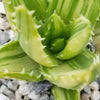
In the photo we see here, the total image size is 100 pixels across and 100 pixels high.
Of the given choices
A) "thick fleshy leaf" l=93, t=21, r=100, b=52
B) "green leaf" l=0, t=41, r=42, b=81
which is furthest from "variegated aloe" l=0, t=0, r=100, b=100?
"thick fleshy leaf" l=93, t=21, r=100, b=52

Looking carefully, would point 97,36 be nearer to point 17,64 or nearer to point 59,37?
point 59,37

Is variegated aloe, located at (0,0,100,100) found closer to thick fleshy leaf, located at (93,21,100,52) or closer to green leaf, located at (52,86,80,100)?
green leaf, located at (52,86,80,100)

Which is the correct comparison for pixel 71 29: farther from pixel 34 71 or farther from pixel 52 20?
pixel 34 71

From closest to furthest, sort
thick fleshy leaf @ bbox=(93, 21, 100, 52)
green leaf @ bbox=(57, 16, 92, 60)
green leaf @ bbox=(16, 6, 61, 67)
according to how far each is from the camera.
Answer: green leaf @ bbox=(16, 6, 61, 67), green leaf @ bbox=(57, 16, 92, 60), thick fleshy leaf @ bbox=(93, 21, 100, 52)

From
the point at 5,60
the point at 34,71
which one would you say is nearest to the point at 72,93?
the point at 34,71

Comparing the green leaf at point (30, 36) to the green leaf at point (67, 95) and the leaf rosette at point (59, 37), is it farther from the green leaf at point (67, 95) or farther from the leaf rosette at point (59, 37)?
the green leaf at point (67, 95)

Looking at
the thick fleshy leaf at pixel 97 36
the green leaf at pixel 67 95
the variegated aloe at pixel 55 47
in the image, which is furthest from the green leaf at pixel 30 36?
the thick fleshy leaf at pixel 97 36
